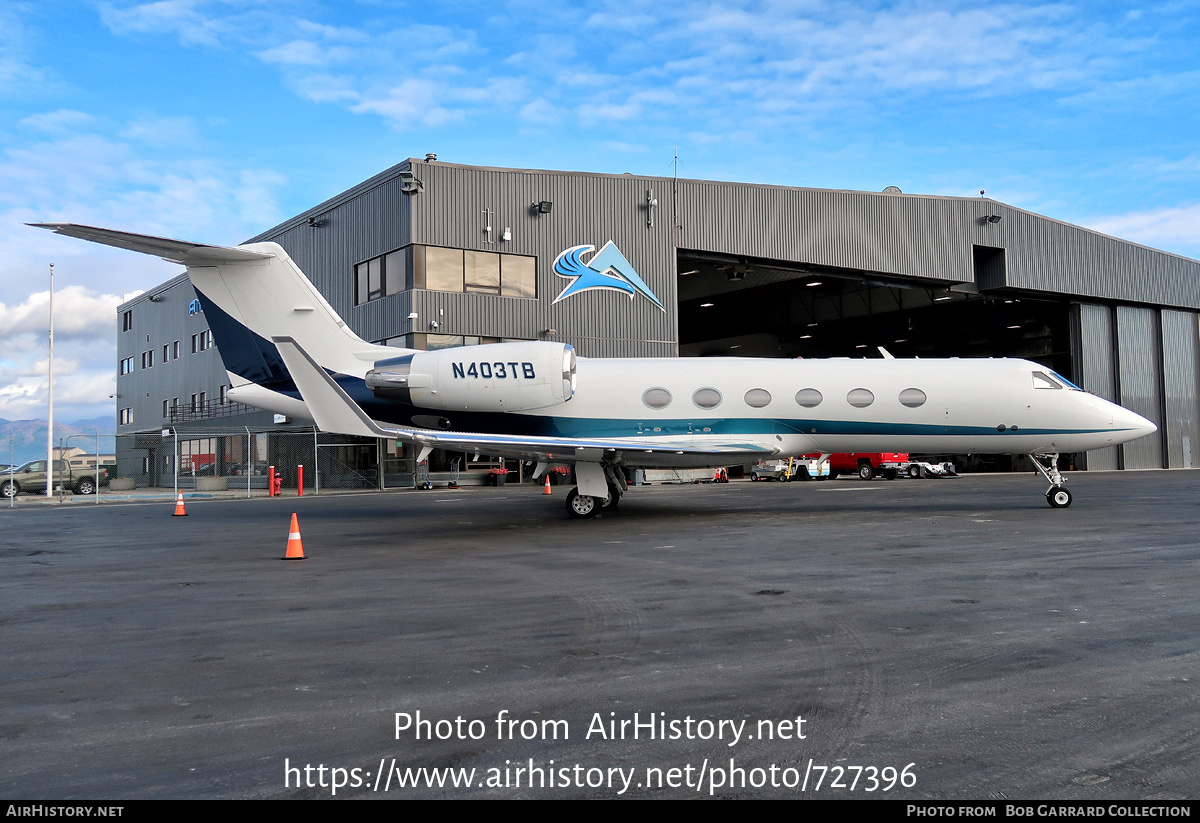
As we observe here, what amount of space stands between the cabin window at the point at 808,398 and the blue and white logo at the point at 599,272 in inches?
661

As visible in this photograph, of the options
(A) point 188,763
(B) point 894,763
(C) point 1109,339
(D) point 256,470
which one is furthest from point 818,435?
(C) point 1109,339

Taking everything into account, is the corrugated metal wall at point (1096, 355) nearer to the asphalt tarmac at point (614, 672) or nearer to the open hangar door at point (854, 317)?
the open hangar door at point (854, 317)

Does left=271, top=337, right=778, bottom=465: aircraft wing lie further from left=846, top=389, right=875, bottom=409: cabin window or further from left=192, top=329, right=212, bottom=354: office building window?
left=192, top=329, right=212, bottom=354: office building window

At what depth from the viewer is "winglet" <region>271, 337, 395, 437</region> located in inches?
479

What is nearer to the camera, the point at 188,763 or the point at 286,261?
the point at 188,763

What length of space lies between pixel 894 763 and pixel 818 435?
13.1 m

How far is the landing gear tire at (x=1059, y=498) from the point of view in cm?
1670

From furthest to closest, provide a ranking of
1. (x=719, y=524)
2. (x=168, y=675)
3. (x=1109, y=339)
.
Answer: (x=1109, y=339), (x=719, y=524), (x=168, y=675)

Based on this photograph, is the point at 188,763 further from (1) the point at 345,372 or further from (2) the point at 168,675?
(1) the point at 345,372

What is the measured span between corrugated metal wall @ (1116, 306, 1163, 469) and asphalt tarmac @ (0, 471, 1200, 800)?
37.5 metres

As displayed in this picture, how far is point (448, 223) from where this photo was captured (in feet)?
97.9

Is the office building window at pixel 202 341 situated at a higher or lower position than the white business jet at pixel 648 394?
higher

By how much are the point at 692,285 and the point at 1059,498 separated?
29.6 m

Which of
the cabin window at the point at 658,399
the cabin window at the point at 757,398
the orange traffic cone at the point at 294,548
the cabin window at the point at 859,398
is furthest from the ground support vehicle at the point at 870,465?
the orange traffic cone at the point at 294,548
